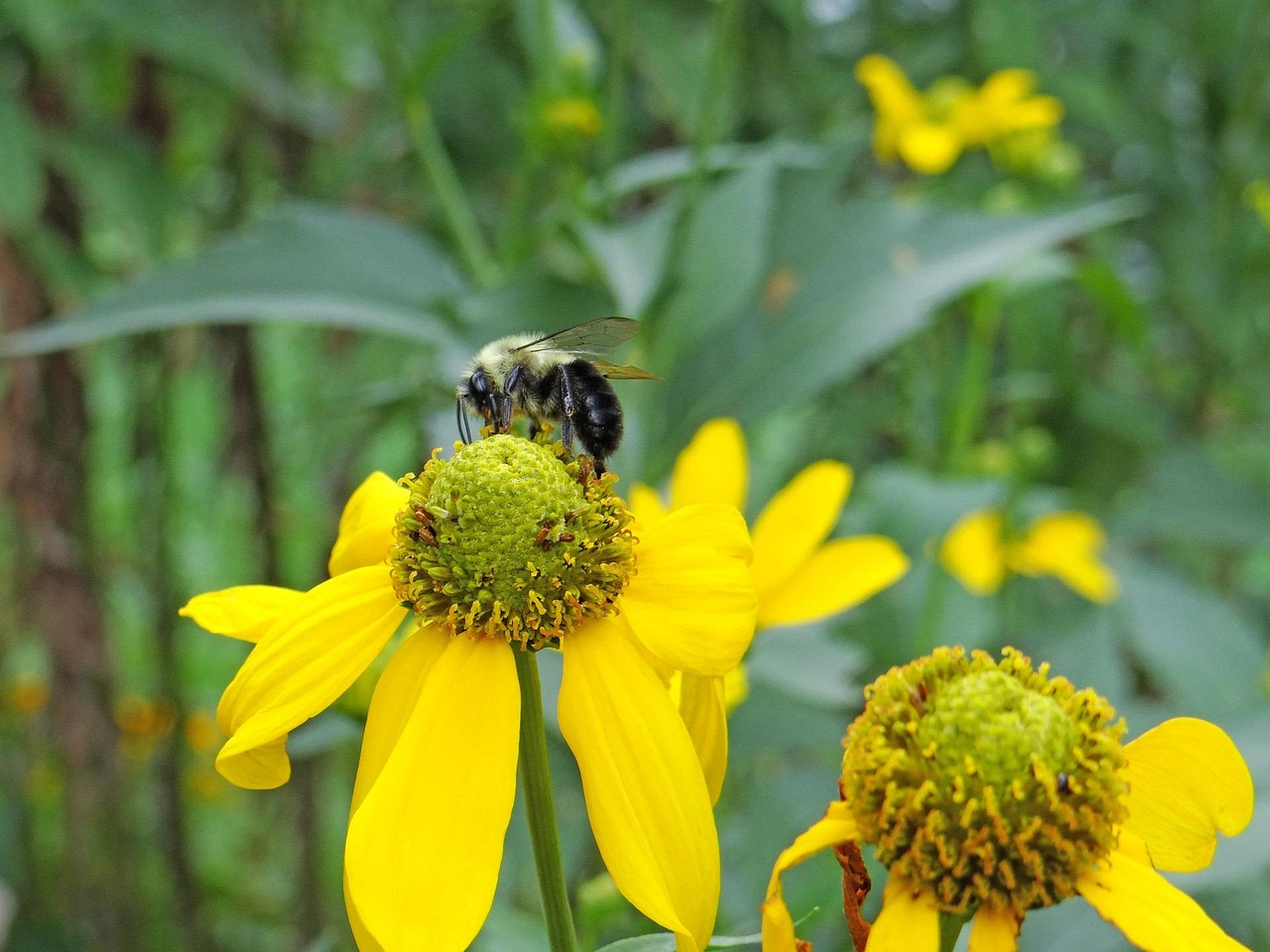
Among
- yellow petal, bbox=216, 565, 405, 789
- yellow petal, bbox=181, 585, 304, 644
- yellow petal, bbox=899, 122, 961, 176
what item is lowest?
yellow petal, bbox=216, 565, 405, 789

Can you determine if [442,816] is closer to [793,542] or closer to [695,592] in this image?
[695,592]

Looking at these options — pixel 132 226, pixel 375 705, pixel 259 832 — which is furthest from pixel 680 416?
pixel 259 832

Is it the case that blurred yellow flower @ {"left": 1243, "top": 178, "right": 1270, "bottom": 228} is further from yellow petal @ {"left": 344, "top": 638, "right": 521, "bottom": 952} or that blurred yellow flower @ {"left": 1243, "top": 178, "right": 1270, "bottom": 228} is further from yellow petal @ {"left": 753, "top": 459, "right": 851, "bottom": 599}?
yellow petal @ {"left": 344, "top": 638, "right": 521, "bottom": 952}

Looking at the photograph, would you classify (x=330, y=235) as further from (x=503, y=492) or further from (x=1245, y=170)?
(x=1245, y=170)

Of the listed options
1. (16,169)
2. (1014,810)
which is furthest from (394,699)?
(16,169)

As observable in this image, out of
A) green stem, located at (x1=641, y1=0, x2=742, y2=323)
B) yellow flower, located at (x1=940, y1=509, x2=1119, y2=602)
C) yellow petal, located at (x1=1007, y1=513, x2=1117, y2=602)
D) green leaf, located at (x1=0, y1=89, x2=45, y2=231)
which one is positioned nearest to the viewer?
green stem, located at (x1=641, y1=0, x2=742, y2=323)

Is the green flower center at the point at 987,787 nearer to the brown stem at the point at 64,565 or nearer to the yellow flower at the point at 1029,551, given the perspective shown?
the yellow flower at the point at 1029,551

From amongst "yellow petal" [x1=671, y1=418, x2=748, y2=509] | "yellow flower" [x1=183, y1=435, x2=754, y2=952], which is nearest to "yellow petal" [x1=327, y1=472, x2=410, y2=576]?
"yellow flower" [x1=183, y1=435, x2=754, y2=952]
